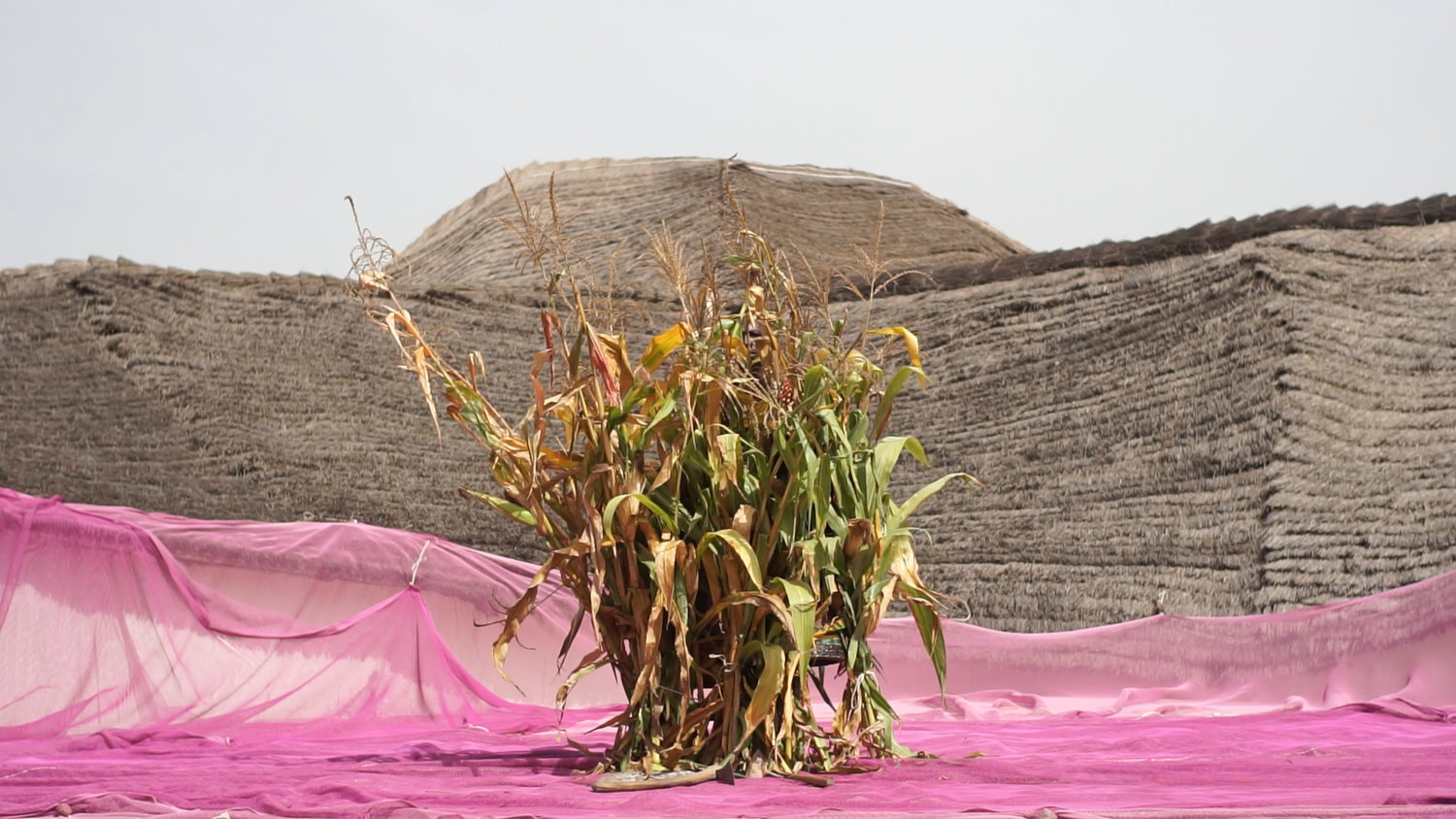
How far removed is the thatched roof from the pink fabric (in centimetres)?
58

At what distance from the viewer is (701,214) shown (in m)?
13.1

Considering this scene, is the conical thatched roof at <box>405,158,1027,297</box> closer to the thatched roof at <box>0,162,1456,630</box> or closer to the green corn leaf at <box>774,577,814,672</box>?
the thatched roof at <box>0,162,1456,630</box>

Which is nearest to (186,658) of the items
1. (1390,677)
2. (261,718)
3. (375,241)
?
(261,718)

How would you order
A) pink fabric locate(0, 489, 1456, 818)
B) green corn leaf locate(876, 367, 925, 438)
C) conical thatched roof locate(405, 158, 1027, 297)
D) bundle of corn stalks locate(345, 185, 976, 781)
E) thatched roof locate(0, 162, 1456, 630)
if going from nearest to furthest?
pink fabric locate(0, 489, 1456, 818) < bundle of corn stalks locate(345, 185, 976, 781) < green corn leaf locate(876, 367, 925, 438) < thatched roof locate(0, 162, 1456, 630) < conical thatched roof locate(405, 158, 1027, 297)

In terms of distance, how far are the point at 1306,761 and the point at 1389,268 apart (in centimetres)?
600

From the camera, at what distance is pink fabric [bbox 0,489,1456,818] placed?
3.42 metres

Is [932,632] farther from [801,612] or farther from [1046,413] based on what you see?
[1046,413]

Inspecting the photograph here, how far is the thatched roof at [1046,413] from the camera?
7414 mm

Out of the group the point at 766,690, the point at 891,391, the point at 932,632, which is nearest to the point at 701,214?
the point at 891,391

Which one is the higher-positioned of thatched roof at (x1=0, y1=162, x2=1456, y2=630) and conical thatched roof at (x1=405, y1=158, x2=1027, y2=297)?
conical thatched roof at (x1=405, y1=158, x2=1027, y2=297)

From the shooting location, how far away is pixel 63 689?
5609 mm

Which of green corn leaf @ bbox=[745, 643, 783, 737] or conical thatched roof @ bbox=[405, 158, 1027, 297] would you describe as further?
conical thatched roof @ bbox=[405, 158, 1027, 297]

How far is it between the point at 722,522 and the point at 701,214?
9341 mm

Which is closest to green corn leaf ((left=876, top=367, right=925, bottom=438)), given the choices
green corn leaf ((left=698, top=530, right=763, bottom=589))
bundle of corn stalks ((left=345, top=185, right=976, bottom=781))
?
bundle of corn stalks ((left=345, top=185, right=976, bottom=781))
